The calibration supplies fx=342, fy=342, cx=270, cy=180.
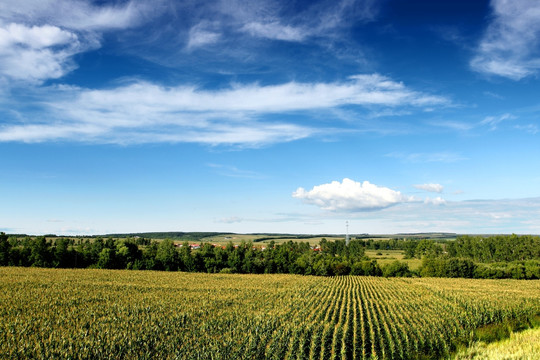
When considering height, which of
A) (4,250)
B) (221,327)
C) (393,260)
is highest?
(4,250)

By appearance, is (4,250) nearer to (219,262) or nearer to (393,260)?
(219,262)

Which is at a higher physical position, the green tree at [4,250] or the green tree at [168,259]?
the green tree at [4,250]

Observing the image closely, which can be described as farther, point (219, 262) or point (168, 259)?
point (219, 262)

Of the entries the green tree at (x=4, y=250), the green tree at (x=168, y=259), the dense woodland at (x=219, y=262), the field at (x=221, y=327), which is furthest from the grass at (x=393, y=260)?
the green tree at (x=4, y=250)

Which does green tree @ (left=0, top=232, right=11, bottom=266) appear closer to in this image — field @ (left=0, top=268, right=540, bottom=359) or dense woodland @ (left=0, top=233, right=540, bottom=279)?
dense woodland @ (left=0, top=233, right=540, bottom=279)

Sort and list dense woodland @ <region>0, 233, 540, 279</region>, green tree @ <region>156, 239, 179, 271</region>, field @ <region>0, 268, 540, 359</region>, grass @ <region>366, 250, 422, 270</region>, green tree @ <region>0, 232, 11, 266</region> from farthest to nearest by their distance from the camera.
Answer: grass @ <region>366, 250, 422, 270</region> < green tree @ <region>156, 239, 179, 271</region> < dense woodland @ <region>0, 233, 540, 279</region> < green tree @ <region>0, 232, 11, 266</region> < field @ <region>0, 268, 540, 359</region>

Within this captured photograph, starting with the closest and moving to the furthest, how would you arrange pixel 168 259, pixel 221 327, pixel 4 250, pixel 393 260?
pixel 221 327
pixel 4 250
pixel 168 259
pixel 393 260

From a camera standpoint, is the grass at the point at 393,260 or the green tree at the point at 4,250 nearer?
the green tree at the point at 4,250

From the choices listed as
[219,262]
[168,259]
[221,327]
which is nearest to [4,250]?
[168,259]

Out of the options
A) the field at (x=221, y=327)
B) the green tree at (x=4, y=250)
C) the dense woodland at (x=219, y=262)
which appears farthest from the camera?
the dense woodland at (x=219, y=262)

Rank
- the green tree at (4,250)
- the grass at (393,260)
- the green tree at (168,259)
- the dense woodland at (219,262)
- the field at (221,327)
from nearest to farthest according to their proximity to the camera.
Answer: the field at (221,327) < the green tree at (4,250) < the dense woodland at (219,262) < the green tree at (168,259) < the grass at (393,260)

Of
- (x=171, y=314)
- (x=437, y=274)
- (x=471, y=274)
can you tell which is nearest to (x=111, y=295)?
(x=171, y=314)

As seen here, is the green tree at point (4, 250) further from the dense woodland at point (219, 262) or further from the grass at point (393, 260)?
the grass at point (393, 260)

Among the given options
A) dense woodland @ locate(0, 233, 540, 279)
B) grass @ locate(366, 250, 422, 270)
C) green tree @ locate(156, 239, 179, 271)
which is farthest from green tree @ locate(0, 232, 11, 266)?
grass @ locate(366, 250, 422, 270)
